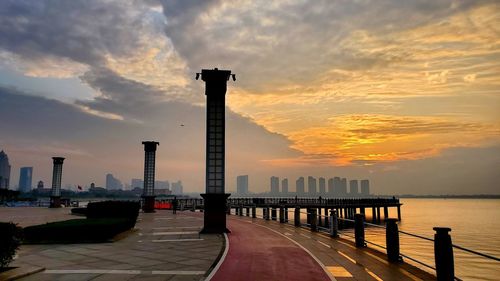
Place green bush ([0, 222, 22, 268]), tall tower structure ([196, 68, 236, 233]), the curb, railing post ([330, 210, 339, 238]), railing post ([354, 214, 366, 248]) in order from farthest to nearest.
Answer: tall tower structure ([196, 68, 236, 233]) < railing post ([330, 210, 339, 238]) < railing post ([354, 214, 366, 248]) < green bush ([0, 222, 22, 268]) < the curb

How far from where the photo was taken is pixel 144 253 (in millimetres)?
12750

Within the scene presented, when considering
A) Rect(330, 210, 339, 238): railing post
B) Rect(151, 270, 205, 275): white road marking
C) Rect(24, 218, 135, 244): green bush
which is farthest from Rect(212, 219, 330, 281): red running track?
Rect(24, 218, 135, 244): green bush

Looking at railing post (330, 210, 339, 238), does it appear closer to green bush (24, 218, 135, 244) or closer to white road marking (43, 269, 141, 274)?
white road marking (43, 269, 141, 274)

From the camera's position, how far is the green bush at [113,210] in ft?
78.9

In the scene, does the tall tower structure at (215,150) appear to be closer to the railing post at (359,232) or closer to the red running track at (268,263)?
the red running track at (268,263)

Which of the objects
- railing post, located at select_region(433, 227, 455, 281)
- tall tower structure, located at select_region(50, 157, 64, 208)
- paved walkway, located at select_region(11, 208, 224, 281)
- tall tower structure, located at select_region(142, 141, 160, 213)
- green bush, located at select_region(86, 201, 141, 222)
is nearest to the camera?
railing post, located at select_region(433, 227, 455, 281)

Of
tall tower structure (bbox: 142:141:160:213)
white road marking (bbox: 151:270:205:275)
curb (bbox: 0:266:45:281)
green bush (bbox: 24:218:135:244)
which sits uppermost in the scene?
tall tower structure (bbox: 142:141:160:213)

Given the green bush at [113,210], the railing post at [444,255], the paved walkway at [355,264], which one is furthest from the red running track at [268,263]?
the green bush at [113,210]

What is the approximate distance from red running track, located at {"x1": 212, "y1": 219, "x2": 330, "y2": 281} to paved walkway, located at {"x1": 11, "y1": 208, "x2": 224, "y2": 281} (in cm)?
60

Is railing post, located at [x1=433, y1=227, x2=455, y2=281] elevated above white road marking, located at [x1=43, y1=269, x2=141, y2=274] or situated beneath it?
elevated above

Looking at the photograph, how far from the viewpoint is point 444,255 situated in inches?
318

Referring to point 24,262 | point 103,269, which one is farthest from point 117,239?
point 103,269

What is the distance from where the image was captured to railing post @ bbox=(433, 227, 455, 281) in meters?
8.00

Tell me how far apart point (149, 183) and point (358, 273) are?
117 feet
